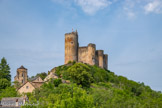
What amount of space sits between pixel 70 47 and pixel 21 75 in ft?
60.2

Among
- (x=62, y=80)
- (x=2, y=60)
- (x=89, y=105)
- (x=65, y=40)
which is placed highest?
(x=65, y=40)

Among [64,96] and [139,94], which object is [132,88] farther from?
[64,96]

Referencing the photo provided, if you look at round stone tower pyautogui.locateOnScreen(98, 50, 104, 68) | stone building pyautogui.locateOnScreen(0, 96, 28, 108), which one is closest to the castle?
round stone tower pyautogui.locateOnScreen(98, 50, 104, 68)

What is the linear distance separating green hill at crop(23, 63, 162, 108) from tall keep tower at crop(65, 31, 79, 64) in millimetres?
5238

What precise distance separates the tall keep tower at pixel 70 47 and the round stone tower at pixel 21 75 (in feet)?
49.9

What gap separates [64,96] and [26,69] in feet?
144

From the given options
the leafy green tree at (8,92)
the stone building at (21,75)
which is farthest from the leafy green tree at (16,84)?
the leafy green tree at (8,92)

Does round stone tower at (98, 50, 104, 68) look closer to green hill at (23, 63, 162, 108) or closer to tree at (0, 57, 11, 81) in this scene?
green hill at (23, 63, 162, 108)

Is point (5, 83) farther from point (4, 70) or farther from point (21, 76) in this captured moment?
point (4, 70)

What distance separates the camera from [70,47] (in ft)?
310

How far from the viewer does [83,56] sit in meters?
96.3

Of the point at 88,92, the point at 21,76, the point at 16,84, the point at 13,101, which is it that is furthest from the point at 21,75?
the point at 88,92

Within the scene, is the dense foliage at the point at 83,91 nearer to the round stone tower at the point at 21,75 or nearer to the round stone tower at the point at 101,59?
the round stone tower at the point at 21,75

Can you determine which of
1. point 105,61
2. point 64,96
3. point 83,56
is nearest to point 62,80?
point 83,56
